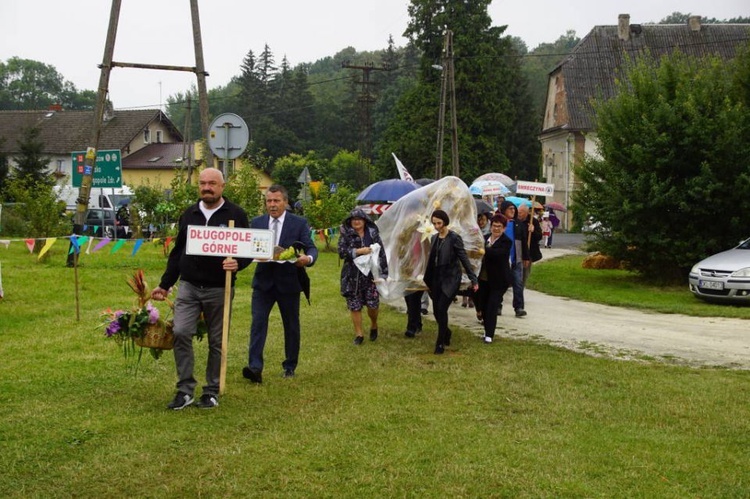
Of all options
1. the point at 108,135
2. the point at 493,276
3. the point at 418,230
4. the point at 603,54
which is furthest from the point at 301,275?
the point at 108,135

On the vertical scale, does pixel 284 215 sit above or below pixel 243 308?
above

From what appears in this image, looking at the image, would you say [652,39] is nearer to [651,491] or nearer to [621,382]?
[621,382]

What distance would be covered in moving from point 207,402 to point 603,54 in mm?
52288

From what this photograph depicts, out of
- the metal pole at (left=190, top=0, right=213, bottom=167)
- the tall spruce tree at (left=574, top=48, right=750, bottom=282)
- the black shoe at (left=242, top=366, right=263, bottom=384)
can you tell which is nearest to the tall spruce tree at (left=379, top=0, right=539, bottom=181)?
the tall spruce tree at (left=574, top=48, right=750, bottom=282)

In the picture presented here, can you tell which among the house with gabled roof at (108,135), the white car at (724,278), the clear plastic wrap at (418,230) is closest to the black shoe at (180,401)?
the clear plastic wrap at (418,230)

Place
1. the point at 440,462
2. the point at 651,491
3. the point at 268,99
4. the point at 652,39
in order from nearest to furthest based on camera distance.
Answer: the point at 651,491 < the point at 440,462 < the point at 652,39 < the point at 268,99

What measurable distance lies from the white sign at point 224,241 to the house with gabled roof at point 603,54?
47.5m

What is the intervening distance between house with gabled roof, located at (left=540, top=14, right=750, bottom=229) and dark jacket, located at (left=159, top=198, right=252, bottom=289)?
47.5 meters

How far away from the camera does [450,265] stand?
1127cm

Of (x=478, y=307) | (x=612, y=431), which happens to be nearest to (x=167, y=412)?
(x=612, y=431)

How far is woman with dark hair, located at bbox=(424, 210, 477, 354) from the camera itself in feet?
36.4

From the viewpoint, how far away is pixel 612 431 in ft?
23.2

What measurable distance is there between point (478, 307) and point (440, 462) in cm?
698

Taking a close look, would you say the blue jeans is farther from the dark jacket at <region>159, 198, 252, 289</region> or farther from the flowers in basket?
the flowers in basket
